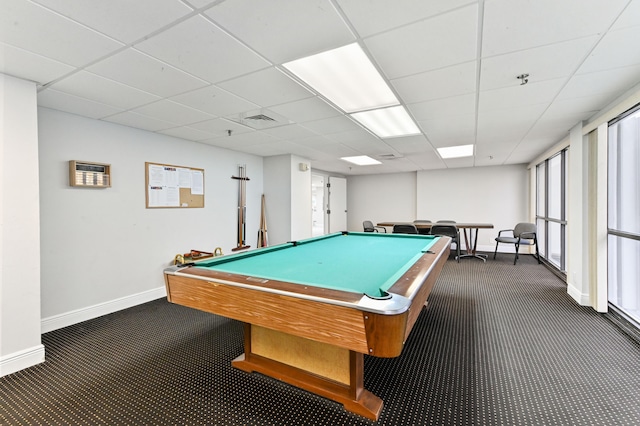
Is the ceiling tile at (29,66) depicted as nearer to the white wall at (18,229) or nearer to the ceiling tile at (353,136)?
the white wall at (18,229)

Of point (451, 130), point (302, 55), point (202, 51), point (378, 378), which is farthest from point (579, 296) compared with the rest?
point (202, 51)

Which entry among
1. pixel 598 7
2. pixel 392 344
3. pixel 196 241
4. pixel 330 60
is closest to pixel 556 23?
pixel 598 7

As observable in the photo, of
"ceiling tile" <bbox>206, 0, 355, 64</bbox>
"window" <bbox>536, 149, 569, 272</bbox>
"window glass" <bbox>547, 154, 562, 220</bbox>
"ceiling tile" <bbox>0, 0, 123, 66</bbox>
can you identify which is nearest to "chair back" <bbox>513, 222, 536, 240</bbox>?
"window" <bbox>536, 149, 569, 272</bbox>

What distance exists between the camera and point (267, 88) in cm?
229

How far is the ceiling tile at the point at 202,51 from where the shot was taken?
5.07 feet

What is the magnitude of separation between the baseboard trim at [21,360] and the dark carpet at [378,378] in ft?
0.22

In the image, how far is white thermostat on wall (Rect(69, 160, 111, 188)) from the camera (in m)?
2.80

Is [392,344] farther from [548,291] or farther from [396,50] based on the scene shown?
[548,291]

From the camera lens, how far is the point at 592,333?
2.50 metres

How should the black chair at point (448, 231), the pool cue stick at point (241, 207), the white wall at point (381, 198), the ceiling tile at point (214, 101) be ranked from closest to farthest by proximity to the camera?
the ceiling tile at point (214, 101)
the pool cue stick at point (241, 207)
the black chair at point (448, 231)
the white wall at point (381, 198)

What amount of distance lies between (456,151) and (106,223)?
5.51 meters

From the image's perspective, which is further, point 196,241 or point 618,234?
point 196,241

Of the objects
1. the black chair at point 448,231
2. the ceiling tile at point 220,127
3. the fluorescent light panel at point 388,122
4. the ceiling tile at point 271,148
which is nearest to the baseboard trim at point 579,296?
the black chair at point 448,231

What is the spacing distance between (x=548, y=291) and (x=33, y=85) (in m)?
Result: 5.96
